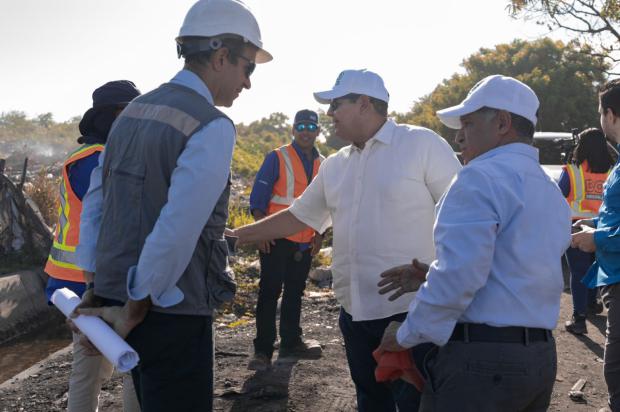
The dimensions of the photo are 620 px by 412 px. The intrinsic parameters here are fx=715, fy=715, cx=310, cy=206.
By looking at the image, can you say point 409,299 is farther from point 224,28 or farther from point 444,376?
point 224,28

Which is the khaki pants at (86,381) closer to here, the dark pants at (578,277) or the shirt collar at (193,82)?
the shirt collar at (193,82)

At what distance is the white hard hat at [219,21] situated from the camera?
2652 millimetres

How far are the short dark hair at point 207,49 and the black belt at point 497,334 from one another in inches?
51.7

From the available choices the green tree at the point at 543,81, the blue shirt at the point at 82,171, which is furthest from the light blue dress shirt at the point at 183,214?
the green tree at the point at 543,81

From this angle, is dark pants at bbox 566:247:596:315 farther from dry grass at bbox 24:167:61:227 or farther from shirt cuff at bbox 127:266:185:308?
dry grass at bbox 24:167:61:227

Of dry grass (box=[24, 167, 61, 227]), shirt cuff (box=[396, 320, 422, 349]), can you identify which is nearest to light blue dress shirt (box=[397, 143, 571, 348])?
shirt cuff (box=[396, 320, 422, 349])

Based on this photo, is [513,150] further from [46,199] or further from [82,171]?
[46,199]

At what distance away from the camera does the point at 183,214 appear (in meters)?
2.42

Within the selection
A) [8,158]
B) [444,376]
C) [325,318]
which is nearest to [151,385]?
[444,376]

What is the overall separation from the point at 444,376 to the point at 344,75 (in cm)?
176

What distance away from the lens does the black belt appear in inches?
97.8

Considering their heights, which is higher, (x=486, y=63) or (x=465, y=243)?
(x=486, y=63)

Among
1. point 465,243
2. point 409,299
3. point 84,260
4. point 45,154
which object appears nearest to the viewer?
point 465,243

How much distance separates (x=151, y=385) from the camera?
2.60 metres
